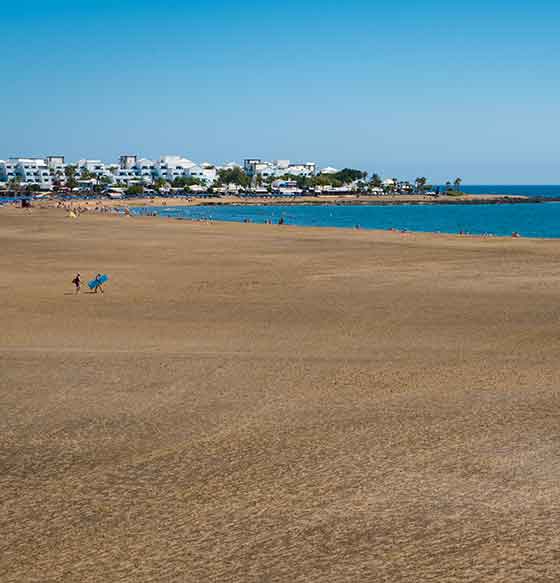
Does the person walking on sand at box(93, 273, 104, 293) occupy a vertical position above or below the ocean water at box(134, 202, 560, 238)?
above

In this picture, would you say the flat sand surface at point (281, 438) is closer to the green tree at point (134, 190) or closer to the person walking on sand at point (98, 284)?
the person walking on sand at point (98, 284)

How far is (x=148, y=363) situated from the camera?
14500 millimetres

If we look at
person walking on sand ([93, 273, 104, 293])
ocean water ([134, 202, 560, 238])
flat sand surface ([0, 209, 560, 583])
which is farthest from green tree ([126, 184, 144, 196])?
flat sand surface ([0, 209, 560, 583])

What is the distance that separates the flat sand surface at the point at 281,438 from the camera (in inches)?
276

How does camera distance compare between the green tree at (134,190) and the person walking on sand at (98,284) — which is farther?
the green tree at (134,190)

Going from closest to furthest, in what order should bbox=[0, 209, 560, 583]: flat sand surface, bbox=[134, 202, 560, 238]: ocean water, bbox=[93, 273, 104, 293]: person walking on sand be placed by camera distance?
bbox=[0, 209, 560, 583]: flat sand surface → bbox=[93, 273, 104, 293]: person walking on sand → bbox=[134, 202, 560, 238]: ocean water

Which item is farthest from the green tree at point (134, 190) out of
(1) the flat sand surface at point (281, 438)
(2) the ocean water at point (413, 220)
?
(1) the flat sand surface at point (281, 438)

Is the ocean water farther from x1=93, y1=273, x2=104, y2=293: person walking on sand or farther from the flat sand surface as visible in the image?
the flat sand surface

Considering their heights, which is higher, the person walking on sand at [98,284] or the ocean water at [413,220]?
the person walking on sand at [98,284]

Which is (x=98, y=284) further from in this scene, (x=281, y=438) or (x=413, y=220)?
(x=413, y=220)

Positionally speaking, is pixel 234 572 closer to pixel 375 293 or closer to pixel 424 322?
pixel 424 322

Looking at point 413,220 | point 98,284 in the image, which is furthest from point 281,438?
point 413,220

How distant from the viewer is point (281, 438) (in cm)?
1012

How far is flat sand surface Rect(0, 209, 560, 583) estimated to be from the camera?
7016 millimetres
